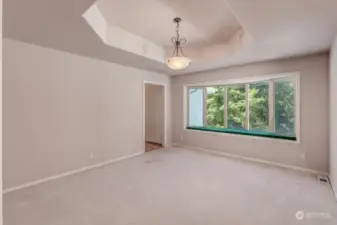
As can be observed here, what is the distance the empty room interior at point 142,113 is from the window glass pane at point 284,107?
0.9 inches

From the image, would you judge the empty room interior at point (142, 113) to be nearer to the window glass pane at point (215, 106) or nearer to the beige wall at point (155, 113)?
the window glass pane at point (215, 106)

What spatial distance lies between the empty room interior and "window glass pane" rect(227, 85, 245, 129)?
3cm

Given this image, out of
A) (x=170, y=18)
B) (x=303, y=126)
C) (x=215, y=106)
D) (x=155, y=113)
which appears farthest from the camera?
(x=155, y=113)

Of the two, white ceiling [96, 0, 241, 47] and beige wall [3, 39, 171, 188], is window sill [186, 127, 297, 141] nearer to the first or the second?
beige wall [3, 39, 171, 188]

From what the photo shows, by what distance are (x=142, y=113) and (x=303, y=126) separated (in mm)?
3548

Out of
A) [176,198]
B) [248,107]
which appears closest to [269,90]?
[248,107]

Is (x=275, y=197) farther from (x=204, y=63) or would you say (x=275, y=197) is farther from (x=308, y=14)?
(x=204, y=63)

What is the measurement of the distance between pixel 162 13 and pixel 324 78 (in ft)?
10.2

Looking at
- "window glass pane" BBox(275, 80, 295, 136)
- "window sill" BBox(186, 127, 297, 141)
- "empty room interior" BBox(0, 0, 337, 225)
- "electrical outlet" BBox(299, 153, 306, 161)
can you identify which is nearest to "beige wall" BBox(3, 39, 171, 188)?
"empty room interior" BBox(0, 0, 337, 225)

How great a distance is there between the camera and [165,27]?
10.9 feet

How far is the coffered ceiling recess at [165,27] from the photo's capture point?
2564mm

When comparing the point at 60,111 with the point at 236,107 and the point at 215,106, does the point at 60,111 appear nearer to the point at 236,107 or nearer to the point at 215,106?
the point at 215,106

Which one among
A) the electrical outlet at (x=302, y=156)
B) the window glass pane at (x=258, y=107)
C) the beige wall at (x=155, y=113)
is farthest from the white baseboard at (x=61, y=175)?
the electrical outlet at (x=302, y=156)

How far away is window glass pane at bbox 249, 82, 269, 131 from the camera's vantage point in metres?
4.49
